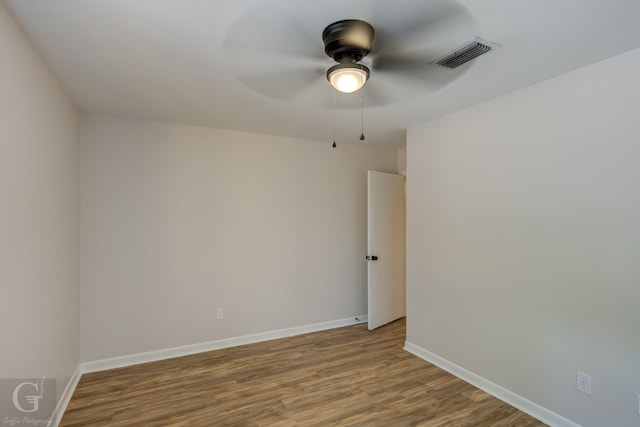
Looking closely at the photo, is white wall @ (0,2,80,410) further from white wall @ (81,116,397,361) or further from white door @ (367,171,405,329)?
white door @ (367,171,405,329)

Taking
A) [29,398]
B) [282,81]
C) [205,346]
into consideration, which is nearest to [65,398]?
[29,398]

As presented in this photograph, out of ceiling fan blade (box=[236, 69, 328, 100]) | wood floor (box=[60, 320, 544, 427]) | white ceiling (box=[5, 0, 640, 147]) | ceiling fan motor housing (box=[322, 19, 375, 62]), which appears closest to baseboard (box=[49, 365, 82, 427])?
wood floor (box=[60, 320, 544, 427])

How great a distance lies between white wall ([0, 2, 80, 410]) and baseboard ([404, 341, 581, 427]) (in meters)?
3.18

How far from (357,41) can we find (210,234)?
2.66 metres

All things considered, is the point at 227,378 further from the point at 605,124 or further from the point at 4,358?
the point at 605,124

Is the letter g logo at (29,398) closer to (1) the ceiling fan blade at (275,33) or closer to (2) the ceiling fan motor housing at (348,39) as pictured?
(1) the ceiling fan blade at (275,33)

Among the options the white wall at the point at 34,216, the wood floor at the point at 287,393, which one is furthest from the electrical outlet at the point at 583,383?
the white wall at the point at 34,216

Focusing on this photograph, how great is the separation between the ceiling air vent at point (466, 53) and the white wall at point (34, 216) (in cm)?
221

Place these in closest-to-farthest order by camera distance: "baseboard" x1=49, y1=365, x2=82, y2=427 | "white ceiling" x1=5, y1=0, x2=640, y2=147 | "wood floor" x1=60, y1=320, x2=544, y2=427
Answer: "white ceiling" x1=5, y1=0, x2=640, y2=147
"baseboard" x1=49, y1=365, x2=82, y2=427
"wood floor" x1=60, y1=320, x2=544, y2=427

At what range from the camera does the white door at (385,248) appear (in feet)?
13.7

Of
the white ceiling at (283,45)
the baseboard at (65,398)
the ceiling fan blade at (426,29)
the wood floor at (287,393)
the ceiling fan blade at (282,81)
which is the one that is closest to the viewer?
the ceiling fan blade at (426,29)

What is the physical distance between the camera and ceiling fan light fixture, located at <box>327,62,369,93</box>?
1593 mm

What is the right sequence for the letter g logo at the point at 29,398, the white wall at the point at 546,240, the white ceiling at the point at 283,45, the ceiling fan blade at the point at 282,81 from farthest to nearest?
the ceiling fan blade at the point at 282,81 < the white wall at the point at 546,240 < the letter g logo at the point at 29,398 < the white ceiling at the point at 283,45

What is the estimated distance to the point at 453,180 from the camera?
3074 mm
